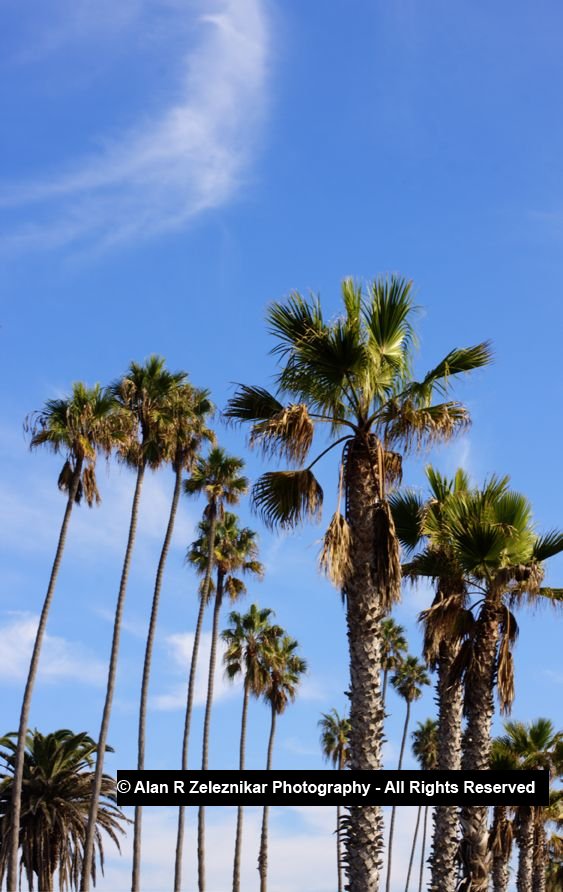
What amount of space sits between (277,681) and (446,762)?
41376 millimetres

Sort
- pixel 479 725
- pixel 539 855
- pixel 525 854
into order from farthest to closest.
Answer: pixel 539 855, pixel 525 854, pixel 479 725

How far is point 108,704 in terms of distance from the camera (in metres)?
42.1

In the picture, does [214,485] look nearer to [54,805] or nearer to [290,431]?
[54,805]

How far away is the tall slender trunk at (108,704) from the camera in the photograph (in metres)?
40.2

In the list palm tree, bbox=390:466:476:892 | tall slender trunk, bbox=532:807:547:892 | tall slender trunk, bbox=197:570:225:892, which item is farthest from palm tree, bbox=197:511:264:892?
palm tree, bbox=390:466:476:892

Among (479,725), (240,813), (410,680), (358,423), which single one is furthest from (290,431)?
(410,680)

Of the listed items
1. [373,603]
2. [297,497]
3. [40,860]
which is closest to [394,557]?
[373,603]

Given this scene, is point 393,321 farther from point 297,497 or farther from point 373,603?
point 373,603

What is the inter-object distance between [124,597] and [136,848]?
9998 mm

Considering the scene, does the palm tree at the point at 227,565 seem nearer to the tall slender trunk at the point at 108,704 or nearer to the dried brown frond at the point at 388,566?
the tall slender trunk at the point at 108,704

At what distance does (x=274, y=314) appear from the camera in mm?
15633

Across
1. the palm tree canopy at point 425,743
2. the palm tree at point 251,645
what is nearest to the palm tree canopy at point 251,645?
the palm tree at point 251,645

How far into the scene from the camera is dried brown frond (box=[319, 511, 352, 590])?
46.6ft

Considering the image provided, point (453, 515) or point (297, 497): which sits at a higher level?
point (453, 515)
